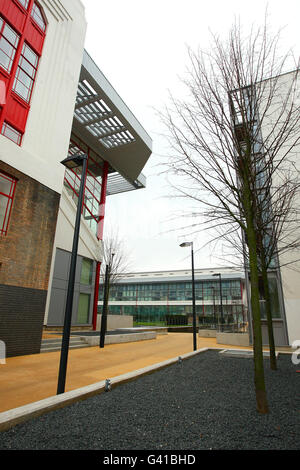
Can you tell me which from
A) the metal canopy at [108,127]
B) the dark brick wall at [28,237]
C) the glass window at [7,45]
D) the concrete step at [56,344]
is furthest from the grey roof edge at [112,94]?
the concrete step at [56,344]

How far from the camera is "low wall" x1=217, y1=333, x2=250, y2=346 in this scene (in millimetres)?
16562

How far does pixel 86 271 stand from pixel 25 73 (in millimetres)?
14174

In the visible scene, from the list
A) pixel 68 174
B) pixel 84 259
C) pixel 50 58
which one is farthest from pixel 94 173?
pixel 50 58

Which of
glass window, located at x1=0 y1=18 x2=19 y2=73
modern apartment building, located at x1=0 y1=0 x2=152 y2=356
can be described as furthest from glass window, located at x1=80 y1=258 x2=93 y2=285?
glass window, located at x1=0 y1=18 x2=19 y2=73

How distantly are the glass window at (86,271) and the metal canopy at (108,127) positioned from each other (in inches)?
429

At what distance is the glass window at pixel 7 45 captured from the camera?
11.7 metres

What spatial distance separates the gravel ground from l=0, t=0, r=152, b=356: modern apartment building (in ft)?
19.3

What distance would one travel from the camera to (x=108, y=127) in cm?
2191

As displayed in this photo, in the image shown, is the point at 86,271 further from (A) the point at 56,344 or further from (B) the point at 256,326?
(B) the point at 256,326

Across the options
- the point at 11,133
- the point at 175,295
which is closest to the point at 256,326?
the point at 11,133

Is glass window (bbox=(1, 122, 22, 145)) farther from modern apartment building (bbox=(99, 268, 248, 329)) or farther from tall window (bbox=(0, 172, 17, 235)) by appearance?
modern apartment building (bbox=(99, 268, 248, 329))

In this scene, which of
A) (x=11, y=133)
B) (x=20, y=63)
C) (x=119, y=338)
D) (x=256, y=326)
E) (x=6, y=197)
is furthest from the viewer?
(x=119, y=338)

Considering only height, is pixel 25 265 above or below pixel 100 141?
below
